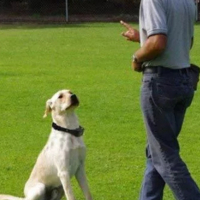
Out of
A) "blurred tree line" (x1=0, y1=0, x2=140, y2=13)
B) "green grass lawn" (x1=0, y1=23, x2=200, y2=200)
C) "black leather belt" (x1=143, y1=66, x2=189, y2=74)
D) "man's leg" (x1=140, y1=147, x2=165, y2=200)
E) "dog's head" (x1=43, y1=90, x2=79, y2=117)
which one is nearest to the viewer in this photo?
"black leather belt" (x1=143, y1=66, x2=189, y2=74)

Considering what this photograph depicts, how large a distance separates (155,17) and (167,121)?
780 millimetres

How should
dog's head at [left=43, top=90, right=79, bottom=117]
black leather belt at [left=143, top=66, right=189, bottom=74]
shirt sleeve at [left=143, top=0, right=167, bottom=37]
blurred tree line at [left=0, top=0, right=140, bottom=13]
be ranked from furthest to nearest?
blurred tree line at [left=0, top=0, right=140, bottom=13], dog's head at [left=43, top=90, right=79, bottom=117], black leather belt at [left=143, top=66, right=189, bottom=74], shirt sleeve at [left=143, top=0, right=167, bottom=37]

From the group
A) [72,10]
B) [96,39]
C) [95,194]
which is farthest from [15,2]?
[95,194]

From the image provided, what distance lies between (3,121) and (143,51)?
6009 millimetres

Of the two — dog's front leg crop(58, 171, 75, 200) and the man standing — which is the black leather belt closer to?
the man standing

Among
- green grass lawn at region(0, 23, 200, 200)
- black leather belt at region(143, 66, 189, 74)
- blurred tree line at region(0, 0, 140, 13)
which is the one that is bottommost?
blurred tree line at region(0, 0, 140, 13)

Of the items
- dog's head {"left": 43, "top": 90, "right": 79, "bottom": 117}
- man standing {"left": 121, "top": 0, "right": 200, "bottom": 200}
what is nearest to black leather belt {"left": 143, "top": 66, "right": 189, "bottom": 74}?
man standing {"left": 121, "top": 0, "right": 200, "bottom": 200}

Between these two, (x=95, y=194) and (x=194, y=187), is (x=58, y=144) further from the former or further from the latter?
(x=194, y=187)

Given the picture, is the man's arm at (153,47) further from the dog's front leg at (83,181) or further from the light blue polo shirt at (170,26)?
the dog's front leg at (83,181)

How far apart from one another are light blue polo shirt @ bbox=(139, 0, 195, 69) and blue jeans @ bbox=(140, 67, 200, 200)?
0.09 meters

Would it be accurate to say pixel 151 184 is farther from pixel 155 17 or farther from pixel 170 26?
pixel 155 17

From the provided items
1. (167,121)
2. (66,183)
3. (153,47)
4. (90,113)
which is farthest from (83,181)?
(90,113)

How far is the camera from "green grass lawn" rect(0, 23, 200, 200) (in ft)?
27.2

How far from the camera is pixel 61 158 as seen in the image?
6820 mm
